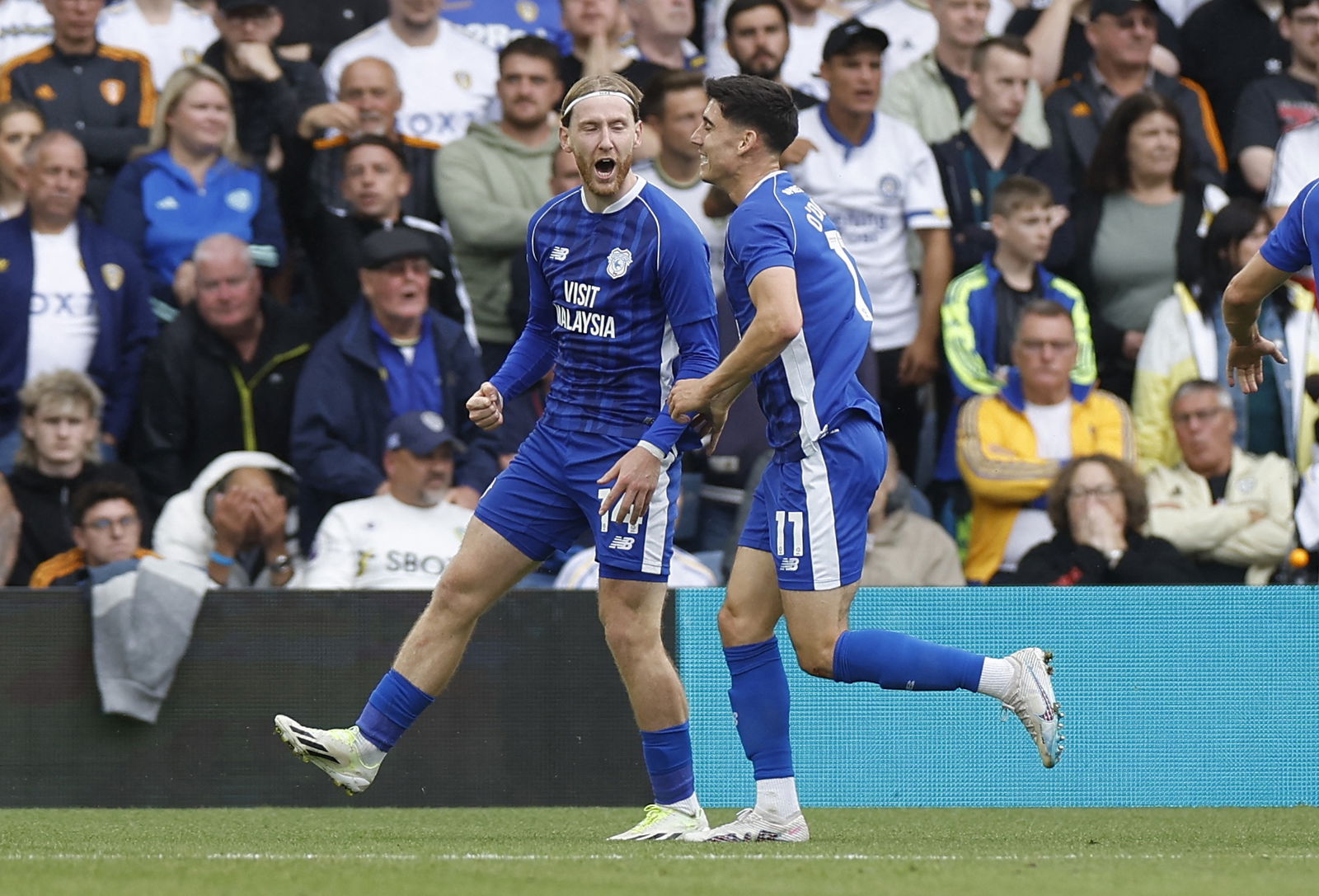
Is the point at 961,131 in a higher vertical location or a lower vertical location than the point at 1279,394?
higher

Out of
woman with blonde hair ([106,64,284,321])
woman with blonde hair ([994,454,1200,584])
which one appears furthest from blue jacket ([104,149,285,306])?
woman with blonde hair ([994,454,1200,584])

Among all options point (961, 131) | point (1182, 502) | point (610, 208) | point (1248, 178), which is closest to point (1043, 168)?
point (961, 131)

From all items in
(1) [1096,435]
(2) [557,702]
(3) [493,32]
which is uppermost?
(3) [493,32]

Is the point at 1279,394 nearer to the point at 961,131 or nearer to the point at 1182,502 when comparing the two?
the point at 1182,502

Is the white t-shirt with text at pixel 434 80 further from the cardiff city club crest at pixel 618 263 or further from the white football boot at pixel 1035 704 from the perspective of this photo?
the white football boot at pixel 1035 704

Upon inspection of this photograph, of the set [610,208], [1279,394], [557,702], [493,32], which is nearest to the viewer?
[610,208]

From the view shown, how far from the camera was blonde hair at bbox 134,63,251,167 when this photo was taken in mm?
9711

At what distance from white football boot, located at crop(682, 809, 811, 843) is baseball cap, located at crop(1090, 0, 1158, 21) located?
6.49 meters

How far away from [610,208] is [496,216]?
408cm

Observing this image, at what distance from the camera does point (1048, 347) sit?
9594mm

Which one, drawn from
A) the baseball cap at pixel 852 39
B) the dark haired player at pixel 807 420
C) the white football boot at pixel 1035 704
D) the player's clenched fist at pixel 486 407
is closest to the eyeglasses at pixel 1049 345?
the baseball cap at pixel 852 39

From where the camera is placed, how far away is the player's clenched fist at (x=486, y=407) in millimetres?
6094

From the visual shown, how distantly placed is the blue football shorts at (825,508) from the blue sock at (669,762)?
2.15 ft

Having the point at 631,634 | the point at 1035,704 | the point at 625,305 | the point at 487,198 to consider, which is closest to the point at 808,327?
the point at 625,305
